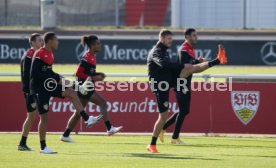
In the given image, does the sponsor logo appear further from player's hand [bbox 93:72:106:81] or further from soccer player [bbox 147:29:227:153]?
soccer player [bbox 147:29:227:153]

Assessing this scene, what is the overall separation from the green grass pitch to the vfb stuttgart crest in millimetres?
855

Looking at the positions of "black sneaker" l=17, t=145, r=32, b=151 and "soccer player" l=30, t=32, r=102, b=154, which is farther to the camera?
"black sneaker" l=17, t=145, r=32, b=151

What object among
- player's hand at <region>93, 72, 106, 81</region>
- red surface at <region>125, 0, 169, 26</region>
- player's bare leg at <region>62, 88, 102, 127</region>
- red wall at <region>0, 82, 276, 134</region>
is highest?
red surface at <region>125, 0, 169, 26</region>

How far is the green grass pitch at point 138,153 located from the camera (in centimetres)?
1380

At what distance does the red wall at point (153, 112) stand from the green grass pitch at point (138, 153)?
0.81 metres

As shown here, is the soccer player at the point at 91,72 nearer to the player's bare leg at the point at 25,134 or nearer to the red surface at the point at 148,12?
the player's bare leg at the point at 25,134

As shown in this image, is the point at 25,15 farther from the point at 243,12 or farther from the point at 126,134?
the point at 126,134

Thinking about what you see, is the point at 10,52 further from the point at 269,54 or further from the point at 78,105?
the point at 78,105

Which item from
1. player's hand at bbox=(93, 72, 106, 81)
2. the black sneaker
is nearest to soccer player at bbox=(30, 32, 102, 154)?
the black sneaker

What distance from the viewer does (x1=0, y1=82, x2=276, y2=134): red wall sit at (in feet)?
65.0

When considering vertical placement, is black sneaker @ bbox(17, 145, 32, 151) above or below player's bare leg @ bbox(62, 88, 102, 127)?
Answer: below

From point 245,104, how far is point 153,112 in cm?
204

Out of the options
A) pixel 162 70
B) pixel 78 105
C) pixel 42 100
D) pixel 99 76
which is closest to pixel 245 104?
pixel 99 76

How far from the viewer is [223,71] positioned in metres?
30.2
